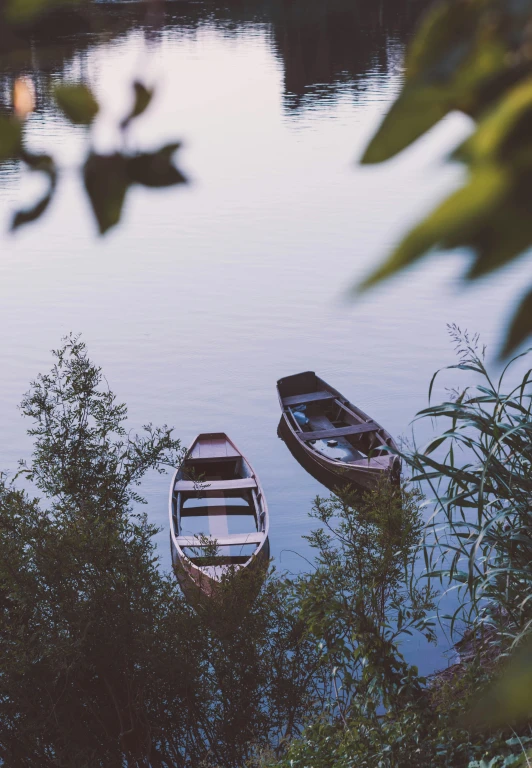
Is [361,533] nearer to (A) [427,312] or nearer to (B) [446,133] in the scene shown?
(B) [446,133]

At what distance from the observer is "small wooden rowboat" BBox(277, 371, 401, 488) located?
55.0 feet

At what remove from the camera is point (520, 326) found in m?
0.43

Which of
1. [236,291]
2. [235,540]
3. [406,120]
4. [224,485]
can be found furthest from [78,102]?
[236,291]

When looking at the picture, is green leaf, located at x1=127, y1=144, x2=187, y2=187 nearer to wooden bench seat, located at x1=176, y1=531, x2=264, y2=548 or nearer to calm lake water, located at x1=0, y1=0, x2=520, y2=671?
calm lake water, located at x1=0, y1=0, x2=520, y2=671

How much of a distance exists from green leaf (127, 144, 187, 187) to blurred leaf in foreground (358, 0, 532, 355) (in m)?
0.29

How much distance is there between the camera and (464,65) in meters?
0.53

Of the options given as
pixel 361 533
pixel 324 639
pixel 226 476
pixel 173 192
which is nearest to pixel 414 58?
pixel 173 192

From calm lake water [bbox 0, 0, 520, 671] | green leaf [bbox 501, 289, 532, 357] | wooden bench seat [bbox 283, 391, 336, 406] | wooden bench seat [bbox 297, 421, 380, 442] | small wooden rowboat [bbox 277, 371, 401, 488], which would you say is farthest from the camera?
wooden bench seat [bbox 283, 391, 336, 406]

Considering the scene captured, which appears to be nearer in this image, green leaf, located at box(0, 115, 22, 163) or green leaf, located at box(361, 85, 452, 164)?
green leaf, located at box(361, 85, 452, 164)

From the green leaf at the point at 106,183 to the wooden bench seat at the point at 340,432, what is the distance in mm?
17114

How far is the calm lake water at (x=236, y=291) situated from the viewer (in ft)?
2.70

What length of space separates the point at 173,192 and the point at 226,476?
55.5ft

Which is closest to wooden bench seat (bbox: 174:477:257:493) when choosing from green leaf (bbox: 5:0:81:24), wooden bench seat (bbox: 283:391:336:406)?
wooden bench seat (bbox: 283:391:336:406)

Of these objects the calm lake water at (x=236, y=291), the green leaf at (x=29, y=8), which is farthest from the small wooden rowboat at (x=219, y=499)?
the green leaf at (x=29, y=8)
